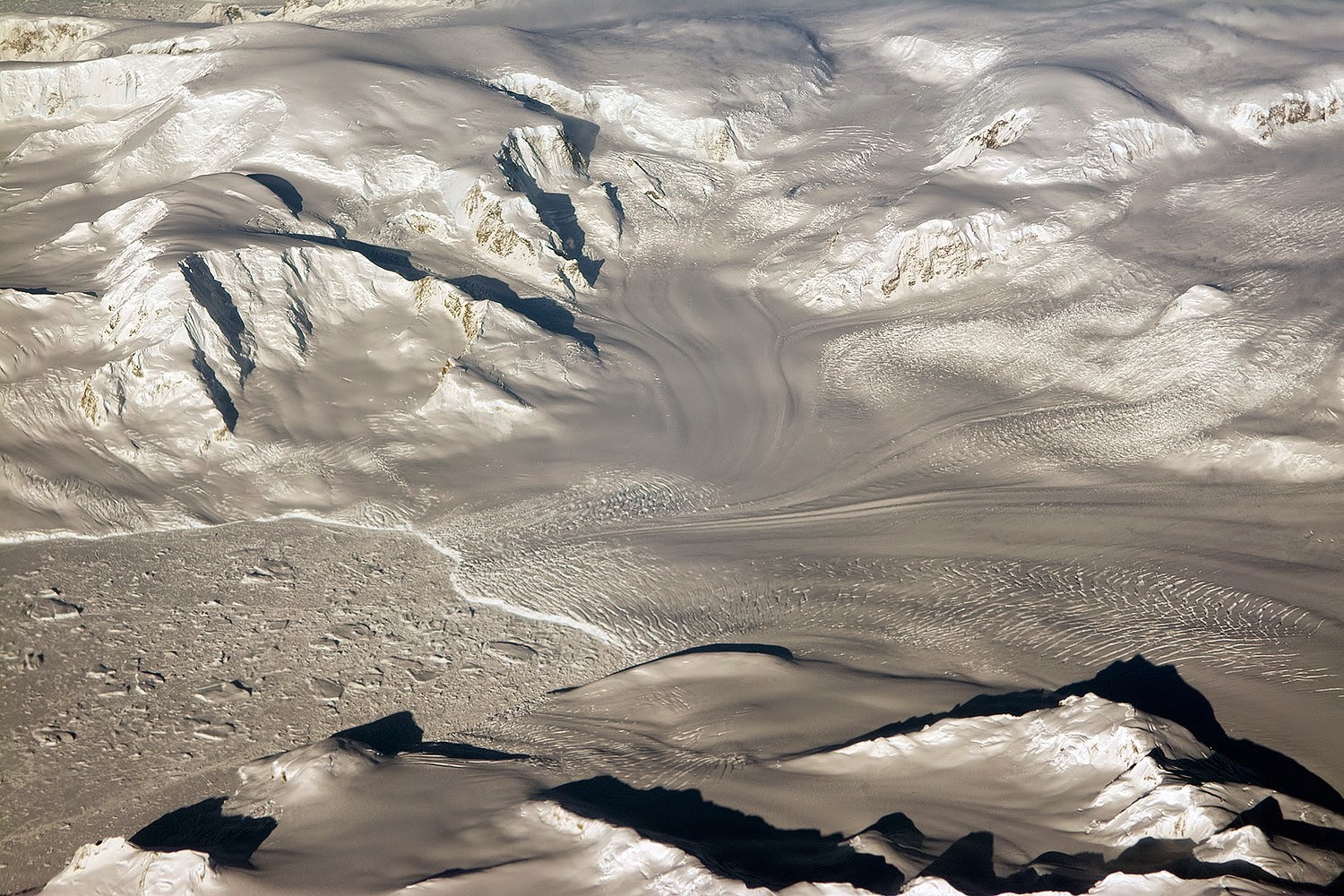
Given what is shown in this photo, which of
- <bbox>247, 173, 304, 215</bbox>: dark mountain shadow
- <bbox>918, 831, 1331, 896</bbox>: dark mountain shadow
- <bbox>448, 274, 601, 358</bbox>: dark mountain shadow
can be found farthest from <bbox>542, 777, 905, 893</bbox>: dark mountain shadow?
<bbox>247, 173, 304, 215</bbox>: dark mountain shadow

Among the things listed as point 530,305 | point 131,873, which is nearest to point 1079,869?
point 131,873

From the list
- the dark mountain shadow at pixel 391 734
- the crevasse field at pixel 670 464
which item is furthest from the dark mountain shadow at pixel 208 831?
the dark mountain shadow at pixel 391 734

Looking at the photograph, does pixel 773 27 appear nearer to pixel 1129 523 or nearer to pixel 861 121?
pixel 861 121

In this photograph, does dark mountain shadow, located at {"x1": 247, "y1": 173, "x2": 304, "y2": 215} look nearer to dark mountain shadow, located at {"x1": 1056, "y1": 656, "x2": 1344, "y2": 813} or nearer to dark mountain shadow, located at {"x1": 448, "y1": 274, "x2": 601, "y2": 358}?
dark mountain shadow, located at {"x1": 448, "y1": 274, "x2": 601, "y2": 358}

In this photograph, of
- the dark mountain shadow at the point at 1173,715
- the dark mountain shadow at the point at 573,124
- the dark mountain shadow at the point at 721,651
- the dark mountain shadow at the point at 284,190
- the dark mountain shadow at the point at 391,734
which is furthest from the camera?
the dark mountain shadow at the point at 573,124

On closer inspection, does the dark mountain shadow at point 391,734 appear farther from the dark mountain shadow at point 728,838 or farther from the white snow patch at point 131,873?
the white snow patch at point 131,873

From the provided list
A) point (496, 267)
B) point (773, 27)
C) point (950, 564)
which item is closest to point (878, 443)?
point (950, 564)
